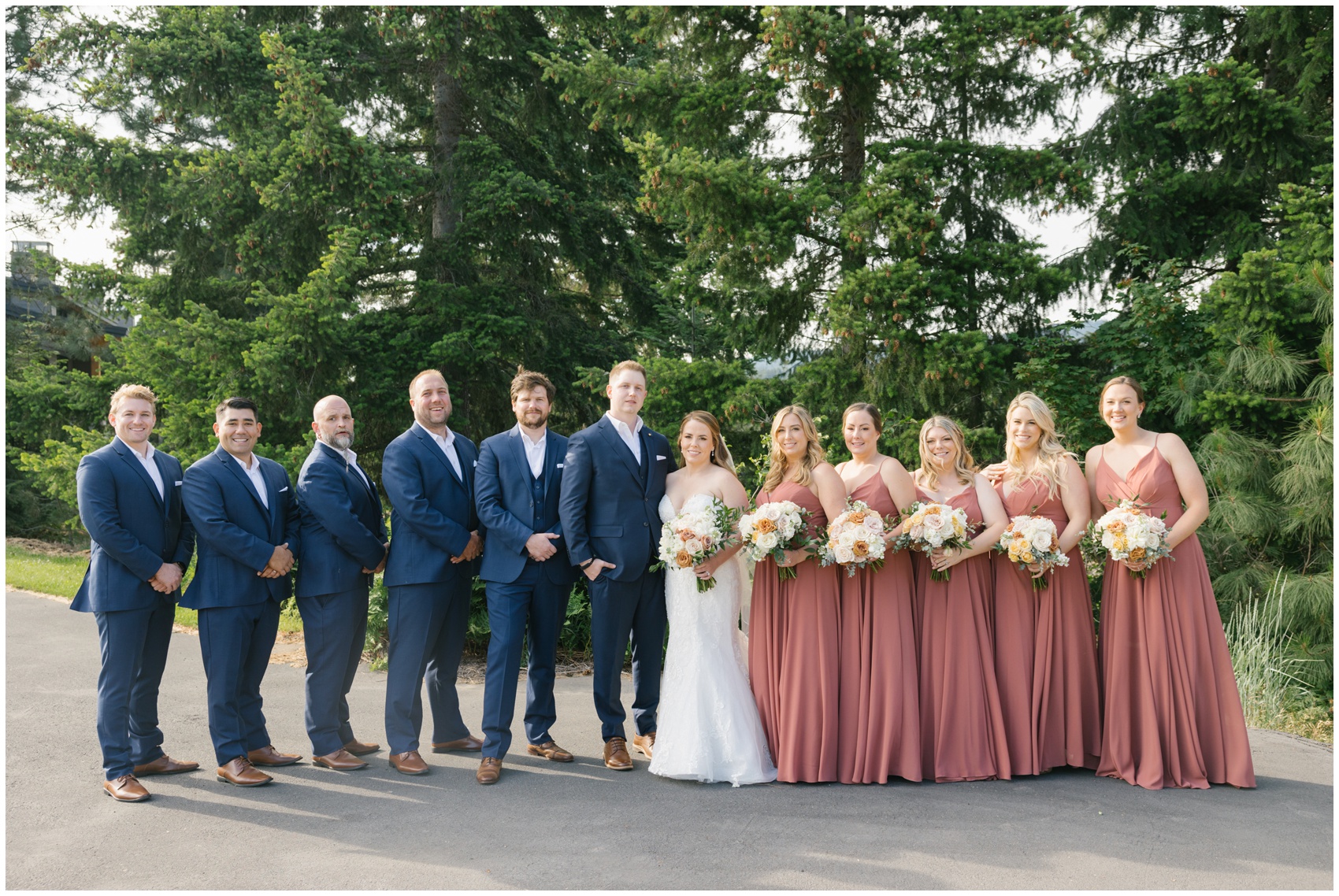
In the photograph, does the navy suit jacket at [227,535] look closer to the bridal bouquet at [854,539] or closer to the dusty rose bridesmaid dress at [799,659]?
the dusty rose bridesmaid dress at [799,659]

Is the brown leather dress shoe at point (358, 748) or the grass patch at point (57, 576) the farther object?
the grass patch at point (57, 576)

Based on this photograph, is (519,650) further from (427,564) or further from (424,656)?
(427,564)

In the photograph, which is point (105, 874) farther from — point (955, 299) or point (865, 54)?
point (865, 54)

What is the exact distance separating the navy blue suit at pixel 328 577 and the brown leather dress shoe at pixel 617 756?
65.3 inches

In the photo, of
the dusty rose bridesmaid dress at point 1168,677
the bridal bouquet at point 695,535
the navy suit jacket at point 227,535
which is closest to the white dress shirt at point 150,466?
the navy suit jacket at point 227,535

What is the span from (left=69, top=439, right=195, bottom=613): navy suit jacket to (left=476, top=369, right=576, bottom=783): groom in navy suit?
1.83 meters

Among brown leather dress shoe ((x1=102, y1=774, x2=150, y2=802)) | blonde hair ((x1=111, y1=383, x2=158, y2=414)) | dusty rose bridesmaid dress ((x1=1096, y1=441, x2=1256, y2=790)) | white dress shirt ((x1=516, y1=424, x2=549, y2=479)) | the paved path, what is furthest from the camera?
white dress shirt ((x1=516, y1=424, x2=549, y2=479))

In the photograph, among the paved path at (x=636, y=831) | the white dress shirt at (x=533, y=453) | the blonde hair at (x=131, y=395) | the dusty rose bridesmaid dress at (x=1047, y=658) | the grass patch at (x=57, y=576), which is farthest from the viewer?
the grass patch at (x=57, y=576)

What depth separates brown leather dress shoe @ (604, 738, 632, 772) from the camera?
18.9ft

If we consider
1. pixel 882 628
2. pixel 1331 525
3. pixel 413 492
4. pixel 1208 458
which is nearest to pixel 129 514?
pixel 413 492

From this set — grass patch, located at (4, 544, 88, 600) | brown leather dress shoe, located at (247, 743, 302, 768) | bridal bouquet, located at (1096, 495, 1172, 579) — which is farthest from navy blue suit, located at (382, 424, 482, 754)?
grass patch, located at (4, 544, 88, 600)

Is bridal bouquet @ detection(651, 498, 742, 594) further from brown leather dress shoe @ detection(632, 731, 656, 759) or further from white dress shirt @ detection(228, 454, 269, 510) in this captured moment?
white dress shirt @ detection(228, 454, 269, 510)

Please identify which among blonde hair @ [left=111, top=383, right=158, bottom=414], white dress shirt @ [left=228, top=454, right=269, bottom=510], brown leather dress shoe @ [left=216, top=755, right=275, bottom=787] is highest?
blonde hair @ [left=111, top=383, right=158, bottom=414]

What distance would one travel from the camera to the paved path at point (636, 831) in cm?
419
